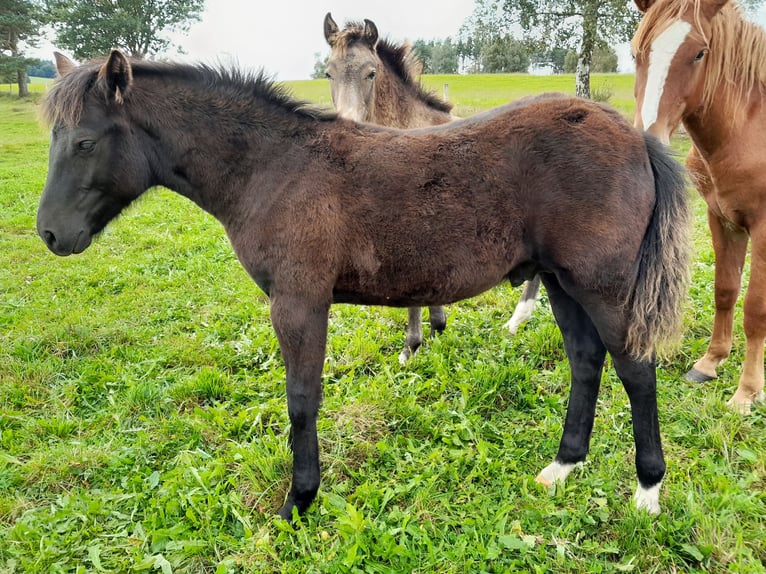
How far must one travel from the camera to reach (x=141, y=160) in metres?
2.41

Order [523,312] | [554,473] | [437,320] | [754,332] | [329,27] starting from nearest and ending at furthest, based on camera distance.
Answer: [554,473], [754,332], [437,320], [523,312], [329,27]

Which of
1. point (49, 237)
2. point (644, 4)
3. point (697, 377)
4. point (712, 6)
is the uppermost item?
point (644, 4)

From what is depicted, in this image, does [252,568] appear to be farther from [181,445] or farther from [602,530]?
[602,530]

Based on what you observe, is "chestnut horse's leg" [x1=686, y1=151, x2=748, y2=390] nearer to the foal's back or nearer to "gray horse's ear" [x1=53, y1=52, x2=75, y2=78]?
the foal's back

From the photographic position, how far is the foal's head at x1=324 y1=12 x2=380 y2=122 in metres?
4.35

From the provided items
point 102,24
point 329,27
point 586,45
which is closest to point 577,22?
point 586,45

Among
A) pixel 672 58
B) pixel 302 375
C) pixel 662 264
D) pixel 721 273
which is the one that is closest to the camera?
pixel 662 264

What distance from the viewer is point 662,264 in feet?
7.12

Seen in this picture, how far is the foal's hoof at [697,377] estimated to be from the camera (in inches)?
136

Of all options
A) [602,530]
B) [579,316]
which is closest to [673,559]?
[602,530]

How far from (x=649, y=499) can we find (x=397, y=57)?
422cm

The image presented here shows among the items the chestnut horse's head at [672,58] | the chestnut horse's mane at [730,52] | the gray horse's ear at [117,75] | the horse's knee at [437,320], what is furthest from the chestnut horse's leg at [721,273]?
the gray horse's ear at [117,75]

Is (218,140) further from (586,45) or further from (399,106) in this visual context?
(586,45)

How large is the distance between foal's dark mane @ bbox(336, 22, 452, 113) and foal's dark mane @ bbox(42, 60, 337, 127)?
2.41 meters
